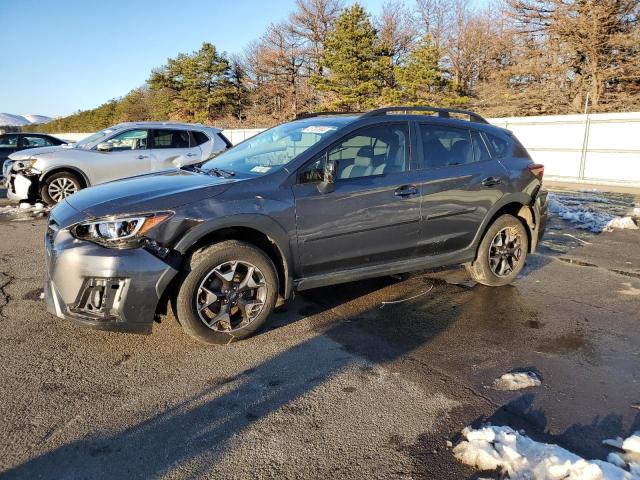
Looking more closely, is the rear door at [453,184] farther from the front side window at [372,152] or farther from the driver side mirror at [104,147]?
the driver side mirror at [104,147]

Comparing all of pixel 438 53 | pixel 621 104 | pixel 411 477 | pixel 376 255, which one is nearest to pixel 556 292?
pixel 376 255

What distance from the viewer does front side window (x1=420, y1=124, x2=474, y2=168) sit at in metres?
4.64

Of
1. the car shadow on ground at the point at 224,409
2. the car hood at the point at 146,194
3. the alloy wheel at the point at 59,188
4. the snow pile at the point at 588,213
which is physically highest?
the car hood at the point at 146,194

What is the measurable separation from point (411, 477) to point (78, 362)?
2.36 metres

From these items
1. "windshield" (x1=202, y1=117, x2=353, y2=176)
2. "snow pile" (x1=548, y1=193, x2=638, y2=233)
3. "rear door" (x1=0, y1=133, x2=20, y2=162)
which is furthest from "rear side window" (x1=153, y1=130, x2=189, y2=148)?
"snow pile" (x1=548, y1=193, x2=638, y2=233)

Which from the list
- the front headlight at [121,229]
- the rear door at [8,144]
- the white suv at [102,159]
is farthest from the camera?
the rear door at [8,144]

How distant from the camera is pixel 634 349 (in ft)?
12.4

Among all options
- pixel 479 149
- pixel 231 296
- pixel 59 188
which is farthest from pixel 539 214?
pixel 59 188

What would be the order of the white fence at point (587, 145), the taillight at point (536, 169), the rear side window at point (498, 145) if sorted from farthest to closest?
the white fence at point (587, 145), the taillight at point (536, 169), the rear side window at point (498, 145)

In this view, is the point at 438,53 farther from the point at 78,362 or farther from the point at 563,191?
the point at 78,362

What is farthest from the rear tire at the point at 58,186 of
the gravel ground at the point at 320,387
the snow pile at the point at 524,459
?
the snow pile at the point at 524,459

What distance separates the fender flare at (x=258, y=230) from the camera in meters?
3.49

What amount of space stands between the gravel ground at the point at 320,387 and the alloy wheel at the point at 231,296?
20 centimetres

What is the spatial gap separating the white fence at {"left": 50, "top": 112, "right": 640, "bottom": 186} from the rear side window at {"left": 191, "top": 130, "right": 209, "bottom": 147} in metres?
11.9
